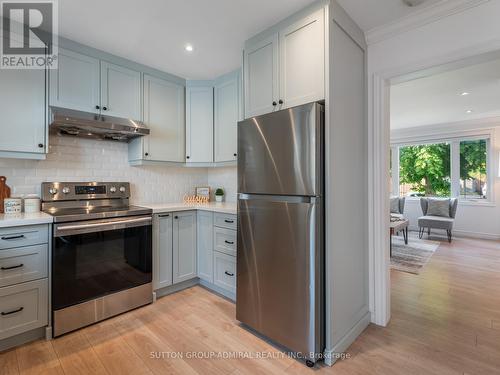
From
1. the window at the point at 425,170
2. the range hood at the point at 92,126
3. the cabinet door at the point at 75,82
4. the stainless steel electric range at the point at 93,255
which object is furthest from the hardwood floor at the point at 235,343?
the window at the point at 425,170

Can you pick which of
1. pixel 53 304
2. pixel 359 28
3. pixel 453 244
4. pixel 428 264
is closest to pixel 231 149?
pixel 359 28

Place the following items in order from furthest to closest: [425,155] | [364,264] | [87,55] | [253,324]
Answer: [425,155] → [87,55] → [364,264] → [253,324]

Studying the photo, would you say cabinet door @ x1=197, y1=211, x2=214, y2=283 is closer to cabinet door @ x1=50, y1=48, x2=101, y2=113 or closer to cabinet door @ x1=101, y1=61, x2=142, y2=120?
cabinet door @ x1=101, y1=61, x2=142, y2=120

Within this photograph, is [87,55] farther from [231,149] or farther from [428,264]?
[428,264]

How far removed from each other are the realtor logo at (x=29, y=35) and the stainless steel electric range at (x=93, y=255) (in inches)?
41.3

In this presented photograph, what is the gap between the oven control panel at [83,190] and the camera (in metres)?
2.38

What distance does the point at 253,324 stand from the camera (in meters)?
2.02

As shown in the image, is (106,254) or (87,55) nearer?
(106,254)

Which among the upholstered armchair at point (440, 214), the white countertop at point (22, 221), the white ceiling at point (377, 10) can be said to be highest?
the white ceiling at point (377, 10)

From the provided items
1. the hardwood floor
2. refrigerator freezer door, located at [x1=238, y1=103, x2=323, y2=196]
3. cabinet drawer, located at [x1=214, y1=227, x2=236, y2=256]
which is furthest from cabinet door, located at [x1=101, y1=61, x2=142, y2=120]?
the hardwood floor

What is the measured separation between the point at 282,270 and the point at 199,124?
210cm

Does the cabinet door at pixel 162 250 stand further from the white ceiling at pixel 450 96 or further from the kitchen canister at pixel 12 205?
the white ceiling at pixel 450 96

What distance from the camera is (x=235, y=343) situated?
1.94 meters

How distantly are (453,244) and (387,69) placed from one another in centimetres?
448
